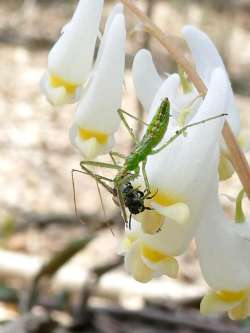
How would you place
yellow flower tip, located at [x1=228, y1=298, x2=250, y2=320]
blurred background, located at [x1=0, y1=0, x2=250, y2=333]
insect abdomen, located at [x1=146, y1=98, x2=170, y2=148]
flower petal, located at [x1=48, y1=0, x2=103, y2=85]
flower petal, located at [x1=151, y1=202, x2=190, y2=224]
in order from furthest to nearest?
blurred background, located at [x1=0, y1=0, x2=250, y2=333]
flower petal, located at [x1=48, y1=0, x2=103, y2=85]
yellow flower tip, located at [x1=228, y1=298, x2=250, y2=320]
insect abdomen, located at [x1=146, y1=98, x2=170, y2=148]
flower petal, located at [x1=151, y1=202, x2=190, y2=224]

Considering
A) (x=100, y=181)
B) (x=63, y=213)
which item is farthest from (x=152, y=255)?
(x=63, y=213)

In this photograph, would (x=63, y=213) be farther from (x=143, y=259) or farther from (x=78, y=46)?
(x=143, y=259)

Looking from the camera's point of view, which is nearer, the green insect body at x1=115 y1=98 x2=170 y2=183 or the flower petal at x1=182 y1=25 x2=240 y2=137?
the green insect body at x1=115 y1=98 x2=170 y2=183

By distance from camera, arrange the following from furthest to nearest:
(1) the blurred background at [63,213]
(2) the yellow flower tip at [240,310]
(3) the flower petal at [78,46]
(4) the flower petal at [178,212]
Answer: (1) the blurred background at [63,213], (3) the flower petal at [78,46], (2) the yellow flower tip at [240,310], (4) the flower petal at [178,212]

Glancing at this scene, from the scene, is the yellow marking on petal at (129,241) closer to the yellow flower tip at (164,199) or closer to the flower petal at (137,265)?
the flower petal at (137,265)

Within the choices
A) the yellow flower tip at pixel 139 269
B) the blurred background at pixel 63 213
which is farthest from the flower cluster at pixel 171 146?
the blurred background at pixel 63 213

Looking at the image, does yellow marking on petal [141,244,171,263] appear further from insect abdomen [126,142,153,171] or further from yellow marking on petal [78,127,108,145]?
yellow marking on petal [78,127,108,145]

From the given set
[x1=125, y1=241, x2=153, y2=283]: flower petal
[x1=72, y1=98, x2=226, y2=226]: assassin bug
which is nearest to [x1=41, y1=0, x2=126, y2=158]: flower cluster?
[x1=72, y1=98, x2=226, y2=226]: assassin bug

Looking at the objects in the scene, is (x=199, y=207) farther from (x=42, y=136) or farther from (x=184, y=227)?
(x=42, y=136)
